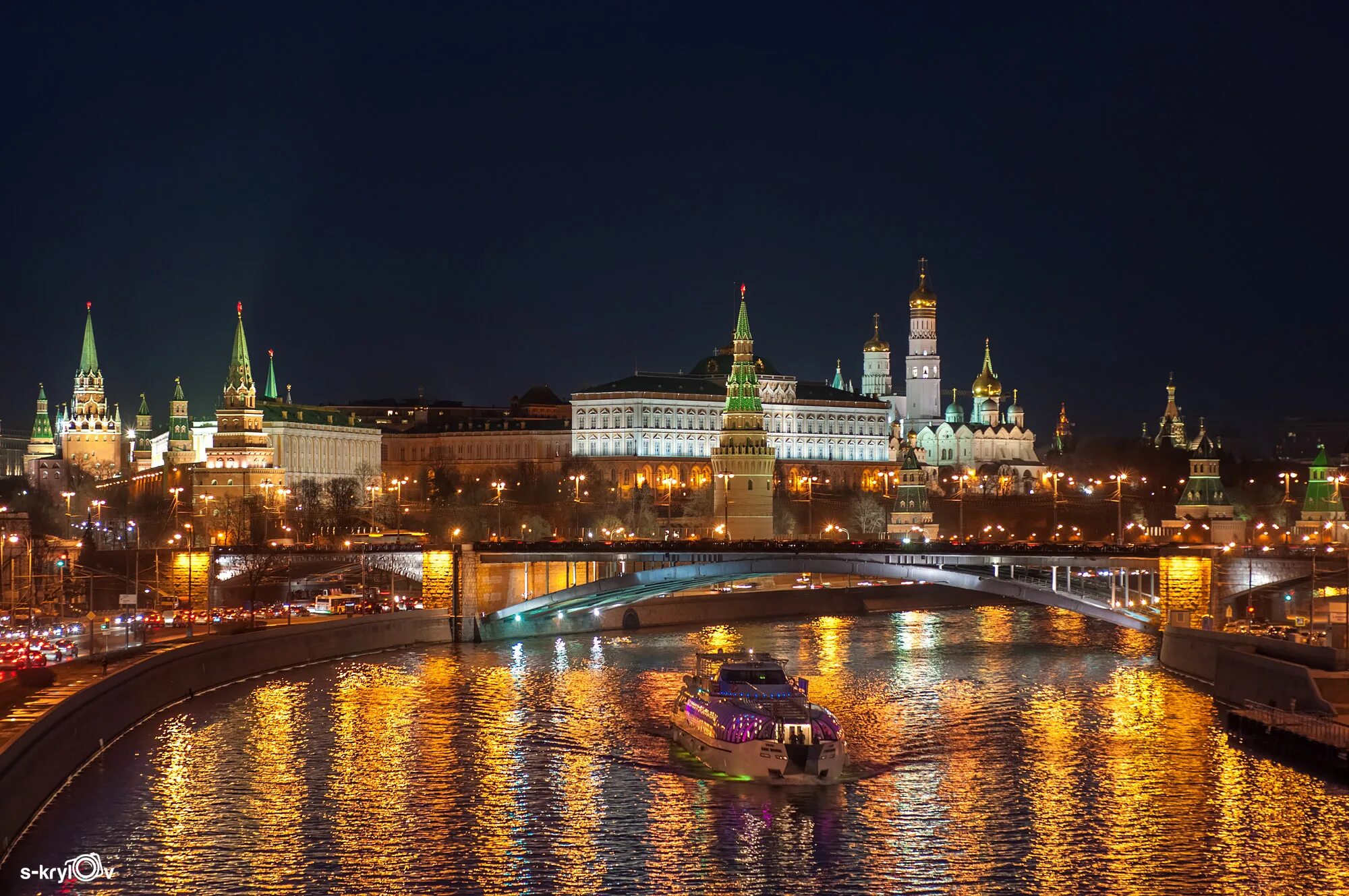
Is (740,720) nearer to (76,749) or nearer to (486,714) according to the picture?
(486,714)

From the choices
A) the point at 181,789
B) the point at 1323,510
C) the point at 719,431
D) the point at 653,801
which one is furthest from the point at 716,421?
the point at 181,789

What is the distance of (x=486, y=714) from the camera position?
178 ft

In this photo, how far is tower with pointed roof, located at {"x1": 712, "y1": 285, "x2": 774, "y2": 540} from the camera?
435ft

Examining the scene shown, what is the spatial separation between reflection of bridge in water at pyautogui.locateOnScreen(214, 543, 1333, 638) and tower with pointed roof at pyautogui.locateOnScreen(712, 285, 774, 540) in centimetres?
4325

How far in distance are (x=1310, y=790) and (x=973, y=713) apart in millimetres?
12914

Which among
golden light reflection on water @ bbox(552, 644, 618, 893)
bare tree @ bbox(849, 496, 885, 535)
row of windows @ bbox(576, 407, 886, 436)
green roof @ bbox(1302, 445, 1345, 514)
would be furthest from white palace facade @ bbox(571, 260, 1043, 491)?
golden light reflection on water @ bbox(552, 644, 618, 893)

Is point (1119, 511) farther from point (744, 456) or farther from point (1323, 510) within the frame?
point (744, 456)

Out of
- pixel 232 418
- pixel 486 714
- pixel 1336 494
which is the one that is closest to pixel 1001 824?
pixel 486 714

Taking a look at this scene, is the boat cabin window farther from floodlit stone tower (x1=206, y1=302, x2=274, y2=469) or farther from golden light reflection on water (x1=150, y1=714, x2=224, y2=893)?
floodlit stone tower (x1=206, y1=302, x2=274, y2=469)

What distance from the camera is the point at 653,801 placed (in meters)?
42.6

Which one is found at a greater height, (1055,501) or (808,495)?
(808,495)

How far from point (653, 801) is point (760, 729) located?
3890mm

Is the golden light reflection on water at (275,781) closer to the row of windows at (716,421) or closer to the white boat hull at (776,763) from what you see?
the white boat hull at (776,763)

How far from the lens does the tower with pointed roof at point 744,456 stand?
132625 mm
